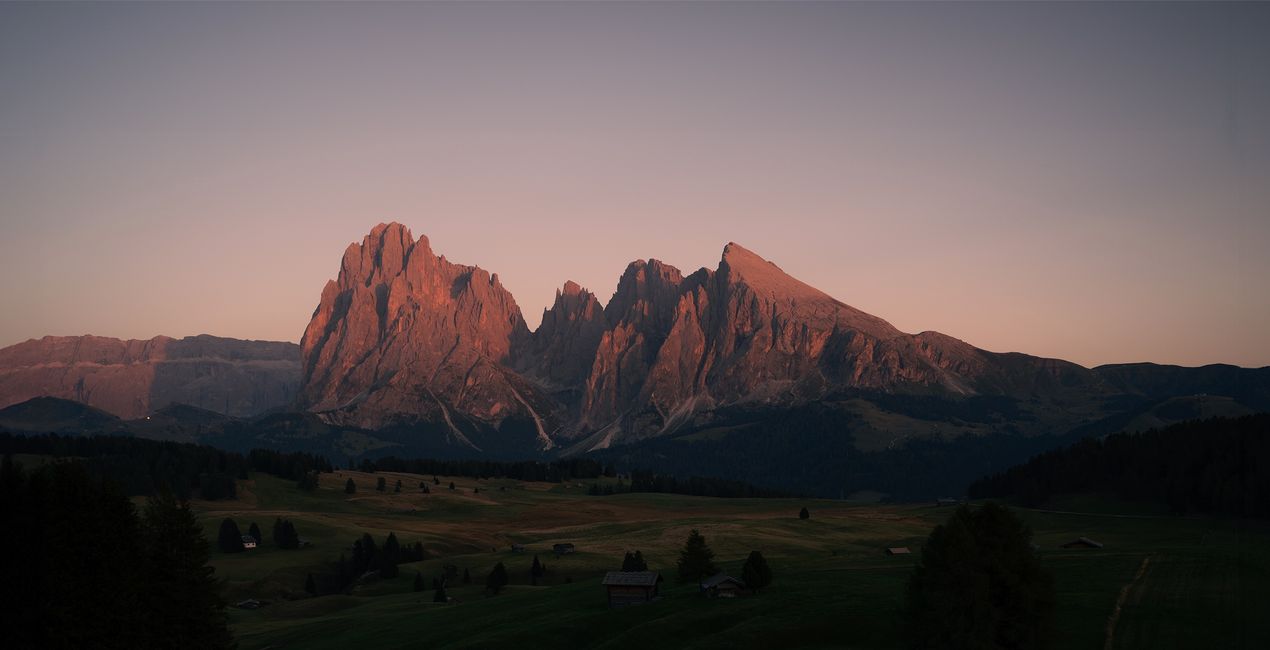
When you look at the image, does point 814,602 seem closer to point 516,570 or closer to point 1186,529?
point 516,570

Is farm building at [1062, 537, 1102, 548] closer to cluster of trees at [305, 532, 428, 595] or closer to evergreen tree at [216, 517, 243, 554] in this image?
cluster of trees at [305, 532, 428, 595]

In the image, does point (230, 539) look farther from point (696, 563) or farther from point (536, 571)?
point (696, 563)

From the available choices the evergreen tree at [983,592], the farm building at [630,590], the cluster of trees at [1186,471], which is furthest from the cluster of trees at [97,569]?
the cluster of trees at [1186,471]

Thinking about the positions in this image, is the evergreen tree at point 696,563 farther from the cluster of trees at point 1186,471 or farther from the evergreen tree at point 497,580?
the cluster of trees at point 1186,471

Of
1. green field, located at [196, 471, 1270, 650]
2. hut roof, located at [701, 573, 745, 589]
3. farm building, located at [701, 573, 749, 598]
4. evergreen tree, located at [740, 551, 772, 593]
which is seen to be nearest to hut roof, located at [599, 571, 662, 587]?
green field, located at [196, 471, 1270, 650]

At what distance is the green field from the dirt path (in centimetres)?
23

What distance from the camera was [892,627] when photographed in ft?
252

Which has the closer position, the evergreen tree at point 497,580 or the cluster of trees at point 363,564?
the evergreen tree at point 497,580

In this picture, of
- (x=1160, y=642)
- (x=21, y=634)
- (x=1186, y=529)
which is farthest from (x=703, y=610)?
(x=1186, y=529)

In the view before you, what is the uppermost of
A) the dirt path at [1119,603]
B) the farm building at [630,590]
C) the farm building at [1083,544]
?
the farm building at [1083,544]

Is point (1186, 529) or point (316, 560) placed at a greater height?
point (1186, 529)

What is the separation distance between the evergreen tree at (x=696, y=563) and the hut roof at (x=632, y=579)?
784 centimetres

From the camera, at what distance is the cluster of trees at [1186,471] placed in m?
152

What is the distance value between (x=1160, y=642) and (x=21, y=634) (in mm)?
66655
